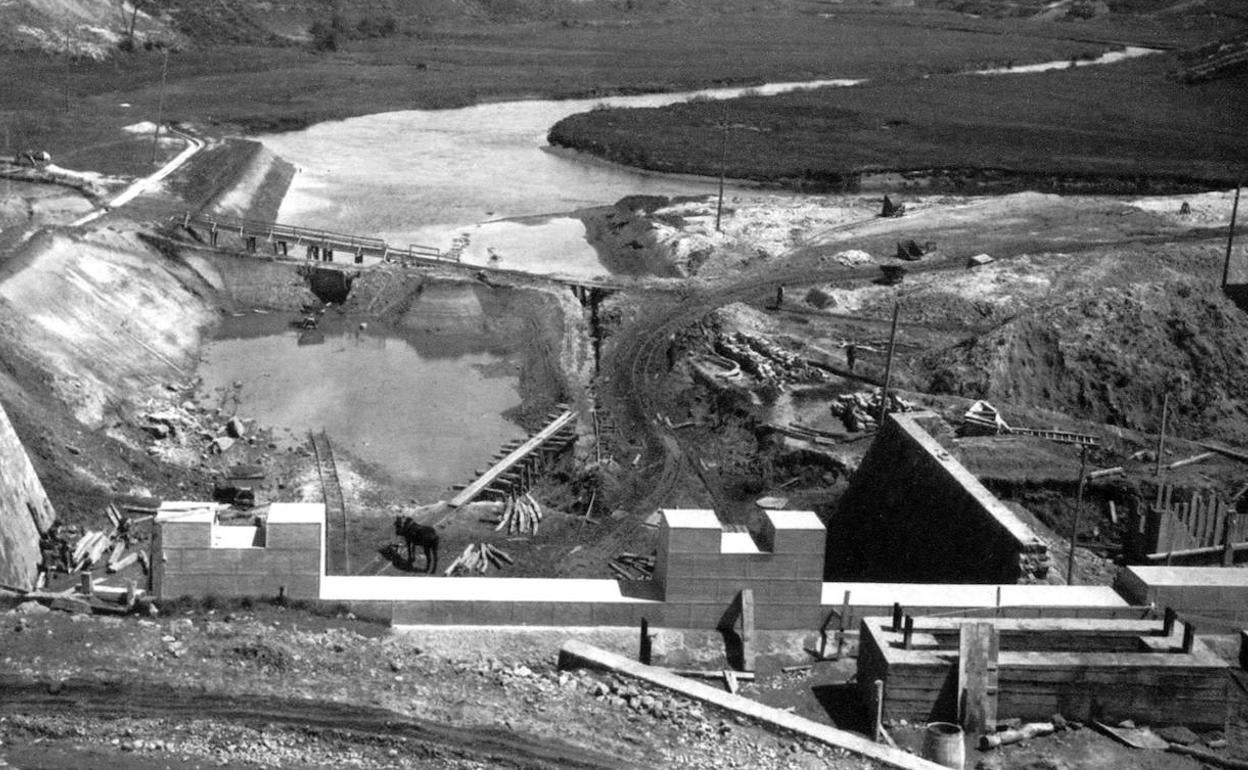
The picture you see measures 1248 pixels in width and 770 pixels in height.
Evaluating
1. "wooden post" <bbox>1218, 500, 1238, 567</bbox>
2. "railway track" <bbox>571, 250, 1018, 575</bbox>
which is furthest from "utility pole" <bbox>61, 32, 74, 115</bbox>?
"wooden post" <bbox>1218, 500, 1238, 567</bbox>

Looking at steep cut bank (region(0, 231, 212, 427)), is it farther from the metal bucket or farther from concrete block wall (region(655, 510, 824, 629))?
the metal bucket

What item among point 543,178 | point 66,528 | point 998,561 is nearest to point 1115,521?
point 998,561

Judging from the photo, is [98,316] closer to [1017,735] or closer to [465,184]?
[465,184]

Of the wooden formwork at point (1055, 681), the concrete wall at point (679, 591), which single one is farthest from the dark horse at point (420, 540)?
the wooden formwork at point (1055, 681)

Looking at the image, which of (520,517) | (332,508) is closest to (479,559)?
(520,517)

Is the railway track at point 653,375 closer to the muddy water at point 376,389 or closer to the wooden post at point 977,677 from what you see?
the muddy water at point 376,389
